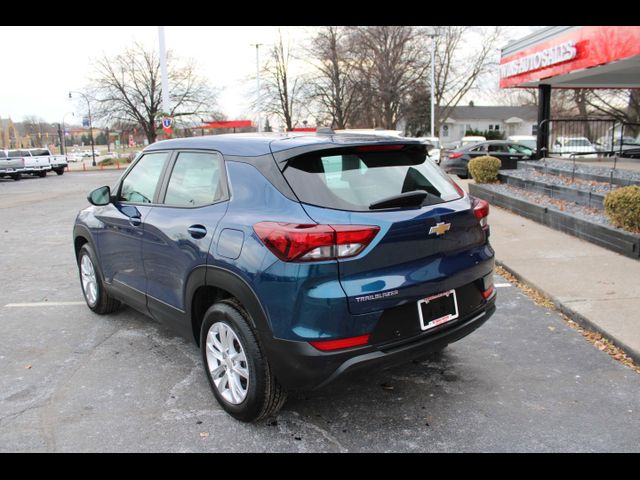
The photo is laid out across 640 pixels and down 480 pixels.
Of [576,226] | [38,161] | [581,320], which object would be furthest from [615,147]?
[38,161]

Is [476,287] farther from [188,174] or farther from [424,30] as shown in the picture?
[424,30]

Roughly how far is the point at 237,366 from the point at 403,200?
4.62 ft

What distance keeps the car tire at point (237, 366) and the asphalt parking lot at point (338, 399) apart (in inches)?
Answer: 5.5

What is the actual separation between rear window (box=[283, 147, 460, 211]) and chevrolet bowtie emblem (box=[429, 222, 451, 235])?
0.53 feet

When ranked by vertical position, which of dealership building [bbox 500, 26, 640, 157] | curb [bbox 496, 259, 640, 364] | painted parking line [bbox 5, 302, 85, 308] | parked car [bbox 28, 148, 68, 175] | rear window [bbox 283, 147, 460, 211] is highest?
dealership building [bbox 500, 26, 640, 157]

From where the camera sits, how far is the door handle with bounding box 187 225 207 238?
10.7 ft

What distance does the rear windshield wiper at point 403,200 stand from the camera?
115 inches

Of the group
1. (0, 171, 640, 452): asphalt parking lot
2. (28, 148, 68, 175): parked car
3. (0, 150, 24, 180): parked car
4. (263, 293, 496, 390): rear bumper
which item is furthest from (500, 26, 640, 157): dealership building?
(28, 148, 68, 175): parked car

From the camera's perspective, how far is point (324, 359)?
276 cm

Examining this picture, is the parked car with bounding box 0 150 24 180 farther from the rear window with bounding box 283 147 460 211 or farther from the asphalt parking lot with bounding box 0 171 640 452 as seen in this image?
the rear window with bounding box 283 147 460 211

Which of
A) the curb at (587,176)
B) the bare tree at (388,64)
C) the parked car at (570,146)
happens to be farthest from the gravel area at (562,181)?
the bare tree at (388,64)

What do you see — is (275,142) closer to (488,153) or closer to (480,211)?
(480,211)

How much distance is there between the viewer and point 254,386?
3020mm

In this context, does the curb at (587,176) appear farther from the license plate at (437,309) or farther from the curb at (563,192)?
the license plate at (437,309)
